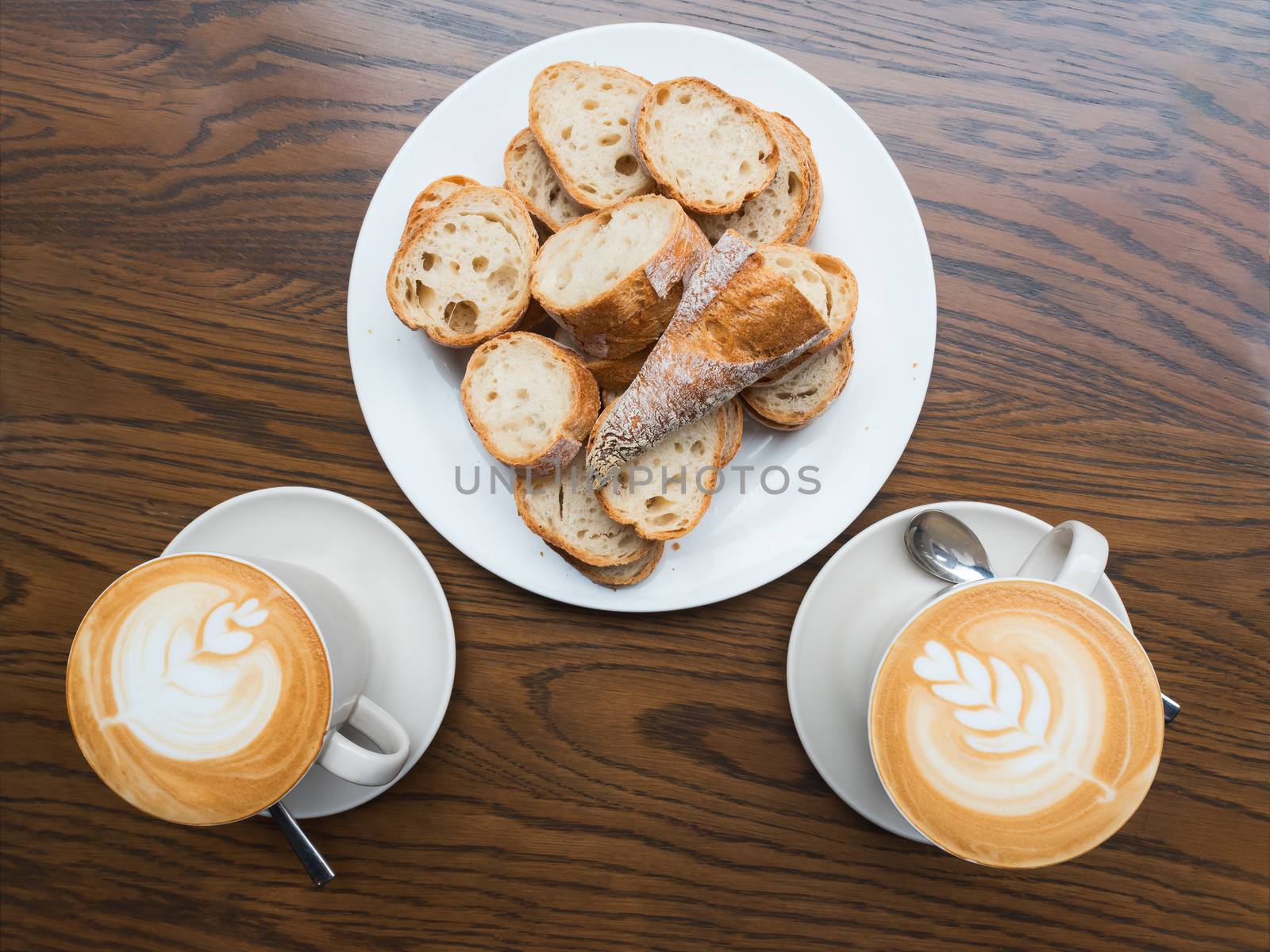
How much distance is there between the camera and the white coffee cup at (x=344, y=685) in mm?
887

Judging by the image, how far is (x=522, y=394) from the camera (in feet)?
3.45

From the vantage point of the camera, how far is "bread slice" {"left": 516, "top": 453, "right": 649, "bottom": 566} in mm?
1061

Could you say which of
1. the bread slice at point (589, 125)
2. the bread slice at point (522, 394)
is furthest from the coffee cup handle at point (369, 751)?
the bread slice at point (589, 125)

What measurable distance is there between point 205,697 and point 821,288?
0.89 metres

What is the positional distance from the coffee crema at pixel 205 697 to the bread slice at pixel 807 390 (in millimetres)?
639

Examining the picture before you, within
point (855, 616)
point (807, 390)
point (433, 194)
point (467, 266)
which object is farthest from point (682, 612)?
point (433, 194)

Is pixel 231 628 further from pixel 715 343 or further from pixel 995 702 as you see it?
pixel 995 702

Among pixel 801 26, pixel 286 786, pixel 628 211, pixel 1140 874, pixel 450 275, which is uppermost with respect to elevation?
pixel 801 26

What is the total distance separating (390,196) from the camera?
107cm

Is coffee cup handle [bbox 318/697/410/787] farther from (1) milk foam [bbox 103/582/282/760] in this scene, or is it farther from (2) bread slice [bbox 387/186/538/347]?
(2) bread slice [bbox 387/186/538/347]

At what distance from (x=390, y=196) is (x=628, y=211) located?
1.10 ft

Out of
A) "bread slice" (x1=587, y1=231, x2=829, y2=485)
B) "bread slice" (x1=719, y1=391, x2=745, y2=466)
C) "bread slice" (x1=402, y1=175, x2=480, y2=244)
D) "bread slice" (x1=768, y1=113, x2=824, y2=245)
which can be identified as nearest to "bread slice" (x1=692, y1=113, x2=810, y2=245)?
"bread slice" (x1=768, y1=113, x2=824, y2=245)

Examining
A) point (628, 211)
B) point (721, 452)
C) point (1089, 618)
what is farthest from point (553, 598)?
point (1089, 618)

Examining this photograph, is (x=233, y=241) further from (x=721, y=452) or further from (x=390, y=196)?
(x=721, y=452)
